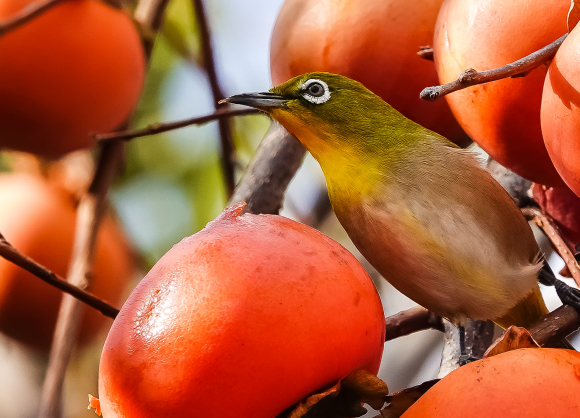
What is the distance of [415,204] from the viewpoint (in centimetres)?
133

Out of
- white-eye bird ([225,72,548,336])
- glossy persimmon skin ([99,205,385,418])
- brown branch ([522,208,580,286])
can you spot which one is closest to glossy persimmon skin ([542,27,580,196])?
brown branch ([522,208,580,286])

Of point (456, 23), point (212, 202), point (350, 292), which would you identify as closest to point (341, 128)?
point (456, 23)

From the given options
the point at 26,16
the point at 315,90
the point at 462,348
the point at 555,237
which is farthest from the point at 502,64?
the point at 26,16

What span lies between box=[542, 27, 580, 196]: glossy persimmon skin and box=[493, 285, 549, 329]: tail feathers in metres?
0.60

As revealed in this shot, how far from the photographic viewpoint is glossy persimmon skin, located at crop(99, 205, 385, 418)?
2.42ft

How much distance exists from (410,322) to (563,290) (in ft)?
1.05

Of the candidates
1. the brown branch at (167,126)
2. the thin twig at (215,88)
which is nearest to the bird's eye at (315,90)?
the brown branch at (167,126)

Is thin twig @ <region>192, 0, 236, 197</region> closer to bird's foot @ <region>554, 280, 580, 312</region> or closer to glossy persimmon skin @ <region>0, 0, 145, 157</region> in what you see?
glossy persimmon skin @ <region>0, 0, 145, 157</region>

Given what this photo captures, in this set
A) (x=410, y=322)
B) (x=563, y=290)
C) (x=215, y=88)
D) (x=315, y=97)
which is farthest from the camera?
(x=215, y=88)

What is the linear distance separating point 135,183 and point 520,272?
1.46 meters

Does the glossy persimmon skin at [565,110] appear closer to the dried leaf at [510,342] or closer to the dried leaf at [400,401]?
the dried leaf at [510,342]

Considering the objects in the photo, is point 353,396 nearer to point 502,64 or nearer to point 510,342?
point 510,342

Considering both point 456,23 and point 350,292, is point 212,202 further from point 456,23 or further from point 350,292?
point 350,292

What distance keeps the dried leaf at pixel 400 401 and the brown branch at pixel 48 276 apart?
398 mm
